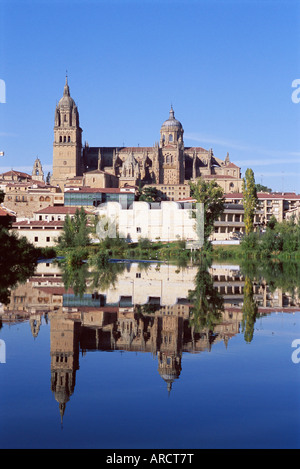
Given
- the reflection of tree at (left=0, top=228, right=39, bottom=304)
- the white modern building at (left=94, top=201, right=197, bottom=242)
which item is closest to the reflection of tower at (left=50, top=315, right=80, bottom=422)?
the reflection of tree at (left=0, top=228, right=39, bottom=304)

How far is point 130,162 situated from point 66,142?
9097 mm

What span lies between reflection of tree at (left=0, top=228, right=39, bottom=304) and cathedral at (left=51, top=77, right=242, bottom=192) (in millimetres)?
48294

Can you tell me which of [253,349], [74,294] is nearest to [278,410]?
[253,349]

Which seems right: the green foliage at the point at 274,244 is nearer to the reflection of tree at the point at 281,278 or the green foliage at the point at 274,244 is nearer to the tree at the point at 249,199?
the tree at the point at 249,199

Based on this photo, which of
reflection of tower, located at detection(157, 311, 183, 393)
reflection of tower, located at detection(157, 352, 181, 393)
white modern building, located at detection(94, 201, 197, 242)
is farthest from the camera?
white modern building, located at detection(94, 201, 197, 242)

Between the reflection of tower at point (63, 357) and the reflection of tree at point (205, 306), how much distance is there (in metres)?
2.13

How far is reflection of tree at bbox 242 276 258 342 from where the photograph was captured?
1060 cm

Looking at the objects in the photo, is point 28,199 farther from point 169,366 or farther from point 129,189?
point 169,366

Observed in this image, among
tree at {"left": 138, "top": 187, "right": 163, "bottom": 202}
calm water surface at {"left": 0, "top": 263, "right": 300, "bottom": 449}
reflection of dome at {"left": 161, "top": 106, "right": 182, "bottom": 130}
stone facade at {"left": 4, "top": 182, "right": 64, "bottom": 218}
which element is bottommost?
calm water surface at {"left": 0, "top": 263, "right": 300, "bottom": 449}

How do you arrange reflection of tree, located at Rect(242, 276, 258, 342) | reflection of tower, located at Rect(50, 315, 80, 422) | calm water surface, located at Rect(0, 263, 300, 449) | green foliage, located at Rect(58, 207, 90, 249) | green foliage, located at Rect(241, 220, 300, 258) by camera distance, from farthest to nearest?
green foliage, located at Rect(58, 207, 90, 249)
green foliage, located at Rect(241, 220, 300, 258)
reflection of tree, located at Rect(242, 276, 258, 342)
reflection of tower, located at Rect(50, 315, 80, 422)
calm water surface, located at Rect(0, 263, 300, 449)

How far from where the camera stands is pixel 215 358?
334 inches

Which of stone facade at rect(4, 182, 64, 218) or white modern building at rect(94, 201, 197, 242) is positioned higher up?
stone facade at rect(4, 182, 64, 218)

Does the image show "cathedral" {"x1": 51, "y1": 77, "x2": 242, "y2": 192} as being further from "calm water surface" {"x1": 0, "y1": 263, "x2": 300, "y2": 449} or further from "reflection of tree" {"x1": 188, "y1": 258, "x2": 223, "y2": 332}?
"calm water surface" {"x1": 0, "y1": 263, "x2": 300, "y2": 449}

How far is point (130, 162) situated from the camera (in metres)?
83.3
